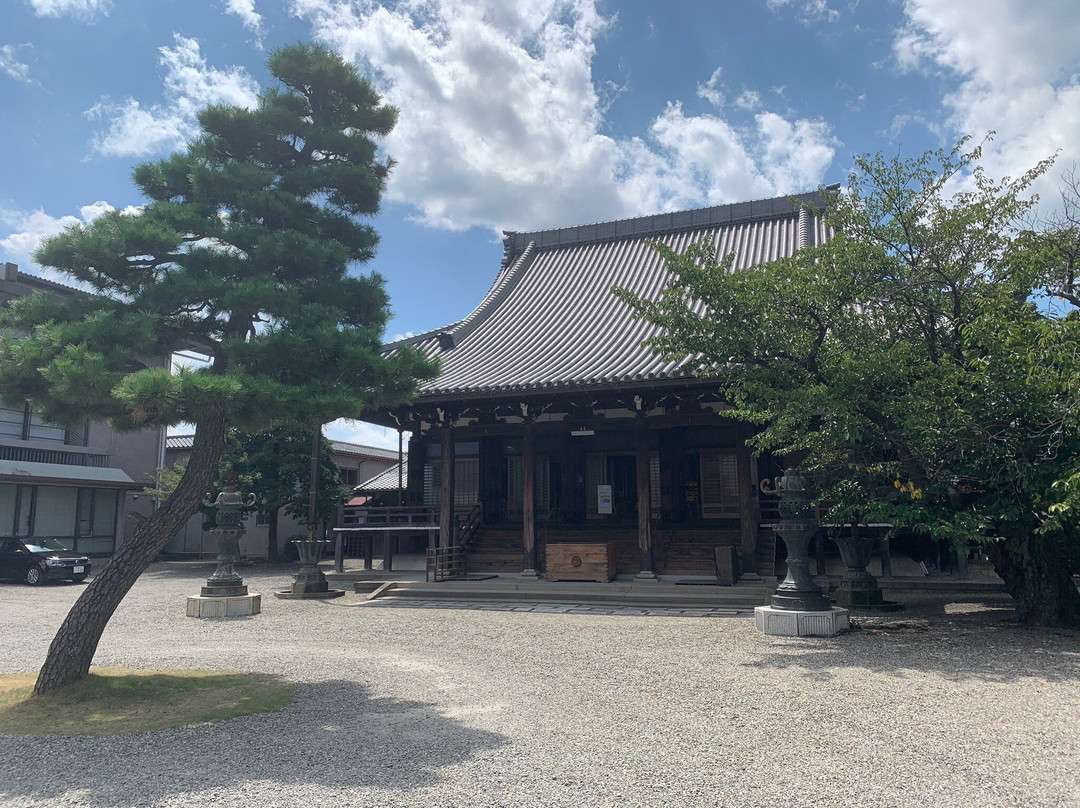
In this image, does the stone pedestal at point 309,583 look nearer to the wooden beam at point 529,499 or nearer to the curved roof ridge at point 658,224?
the wooden beam at point 529,499

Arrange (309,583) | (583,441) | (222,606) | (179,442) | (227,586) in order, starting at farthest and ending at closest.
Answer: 1. (179,442)
2. (583,441)
3. (309,583)
4. (227,586)
5. (222,606)

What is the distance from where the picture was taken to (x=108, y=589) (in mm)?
6332

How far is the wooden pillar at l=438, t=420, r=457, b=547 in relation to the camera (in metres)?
15.5

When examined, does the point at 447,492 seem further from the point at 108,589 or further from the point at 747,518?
the point at 108,589

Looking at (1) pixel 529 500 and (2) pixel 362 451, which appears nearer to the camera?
(1) pixel 529 500

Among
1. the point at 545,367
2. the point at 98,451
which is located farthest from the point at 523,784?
the point at 98,451

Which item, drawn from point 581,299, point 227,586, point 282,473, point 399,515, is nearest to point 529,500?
point 399,515

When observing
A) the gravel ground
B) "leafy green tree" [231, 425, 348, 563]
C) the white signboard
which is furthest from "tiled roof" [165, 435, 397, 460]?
the gravel ground

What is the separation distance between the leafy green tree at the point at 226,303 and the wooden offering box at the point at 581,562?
7.39 meters

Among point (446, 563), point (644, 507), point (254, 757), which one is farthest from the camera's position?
point (446, 563)

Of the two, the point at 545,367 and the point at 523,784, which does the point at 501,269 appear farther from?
the point at 523,784

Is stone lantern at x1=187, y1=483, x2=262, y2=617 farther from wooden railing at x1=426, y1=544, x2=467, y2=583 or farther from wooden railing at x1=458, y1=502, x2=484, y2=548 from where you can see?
wooden railing at x1=458, y1=502, x2=484, y2=548

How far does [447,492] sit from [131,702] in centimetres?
949

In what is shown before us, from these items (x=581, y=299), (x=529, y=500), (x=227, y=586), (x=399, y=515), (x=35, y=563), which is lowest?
(x=227, y=586)
